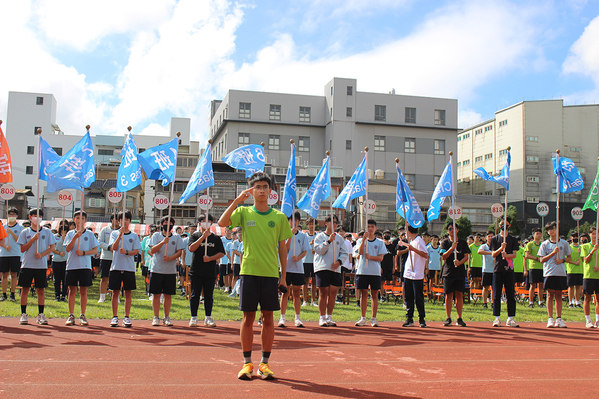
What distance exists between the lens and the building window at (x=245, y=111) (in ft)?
263

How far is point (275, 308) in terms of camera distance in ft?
20.6

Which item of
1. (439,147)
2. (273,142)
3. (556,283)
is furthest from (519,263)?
(439,147)

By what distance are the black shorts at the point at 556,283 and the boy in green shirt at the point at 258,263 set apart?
26.5 feet

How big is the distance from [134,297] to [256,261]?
11.2 m

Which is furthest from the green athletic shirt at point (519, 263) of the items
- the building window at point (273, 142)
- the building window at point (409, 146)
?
the building window at point (409, 146)

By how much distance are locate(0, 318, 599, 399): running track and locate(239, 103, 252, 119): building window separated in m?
71.5

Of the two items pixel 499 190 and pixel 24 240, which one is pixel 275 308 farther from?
pixel 499 190

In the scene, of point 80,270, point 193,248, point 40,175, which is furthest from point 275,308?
point 40,175

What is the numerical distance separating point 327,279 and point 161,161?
449 cm

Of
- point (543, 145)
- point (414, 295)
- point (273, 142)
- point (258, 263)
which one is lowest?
point (414, 295)

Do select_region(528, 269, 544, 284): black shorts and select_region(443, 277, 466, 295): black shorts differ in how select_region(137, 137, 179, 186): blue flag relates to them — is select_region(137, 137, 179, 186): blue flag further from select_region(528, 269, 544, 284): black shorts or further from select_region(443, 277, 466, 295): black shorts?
select_region(528, 269, 544, 284): black shorts

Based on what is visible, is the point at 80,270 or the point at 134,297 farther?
the point at 134,297

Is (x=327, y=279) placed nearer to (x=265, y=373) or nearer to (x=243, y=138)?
(x=265, y=373)

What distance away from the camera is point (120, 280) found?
10172mm
